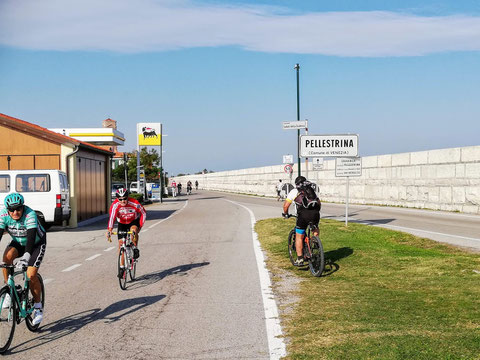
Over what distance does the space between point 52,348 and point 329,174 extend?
39.9m

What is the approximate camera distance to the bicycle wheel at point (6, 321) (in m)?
5.43

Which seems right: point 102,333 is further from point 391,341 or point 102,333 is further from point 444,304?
point 444,304

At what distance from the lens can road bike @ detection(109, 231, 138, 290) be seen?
869cm

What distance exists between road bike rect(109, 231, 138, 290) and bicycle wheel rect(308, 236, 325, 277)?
3.05 m

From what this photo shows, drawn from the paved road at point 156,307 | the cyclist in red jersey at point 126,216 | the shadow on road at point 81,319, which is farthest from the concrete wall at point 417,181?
the shadow on road at point 81,319

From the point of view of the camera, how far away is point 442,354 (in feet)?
16.0

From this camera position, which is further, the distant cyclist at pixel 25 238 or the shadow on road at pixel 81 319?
the distant cyclist at pixel 25 238

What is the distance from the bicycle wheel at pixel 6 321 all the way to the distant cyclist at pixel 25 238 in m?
0.48

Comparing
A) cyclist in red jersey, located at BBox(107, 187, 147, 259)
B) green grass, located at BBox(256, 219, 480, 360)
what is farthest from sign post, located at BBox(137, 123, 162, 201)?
cyclist in red jersey, located at BBox(107, 187, 147, 259)

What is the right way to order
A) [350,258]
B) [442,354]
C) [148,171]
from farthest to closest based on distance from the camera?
[148,171], [350,258], [442,354]

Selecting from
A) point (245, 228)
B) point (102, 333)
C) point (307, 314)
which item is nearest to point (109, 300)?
point (102, 333)

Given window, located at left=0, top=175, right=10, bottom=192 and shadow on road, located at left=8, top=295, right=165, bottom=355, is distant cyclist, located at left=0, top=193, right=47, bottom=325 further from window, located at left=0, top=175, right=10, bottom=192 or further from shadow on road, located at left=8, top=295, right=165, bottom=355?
window, located at left=0, top=175, right=10, bottom=192

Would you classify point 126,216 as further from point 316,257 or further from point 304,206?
point 316,257

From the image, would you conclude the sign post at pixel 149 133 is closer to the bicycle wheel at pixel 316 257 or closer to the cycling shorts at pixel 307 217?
the cycling shorts at pixel 307 217
